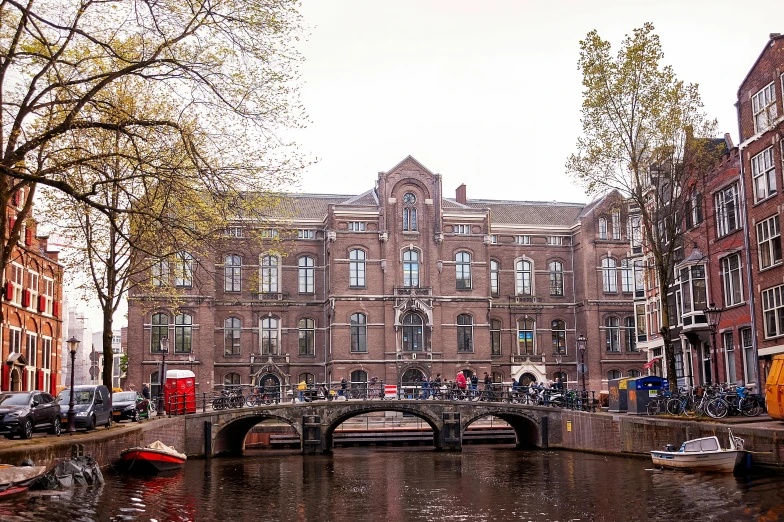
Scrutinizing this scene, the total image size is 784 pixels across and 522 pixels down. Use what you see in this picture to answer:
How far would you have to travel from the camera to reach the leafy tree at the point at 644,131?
3141 centimetres

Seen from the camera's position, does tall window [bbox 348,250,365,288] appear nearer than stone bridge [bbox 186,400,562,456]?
No

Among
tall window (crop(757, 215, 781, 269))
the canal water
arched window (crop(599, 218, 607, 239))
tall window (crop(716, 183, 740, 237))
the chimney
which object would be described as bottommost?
the canal water

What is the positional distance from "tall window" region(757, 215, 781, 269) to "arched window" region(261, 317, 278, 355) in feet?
115

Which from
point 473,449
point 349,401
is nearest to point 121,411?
point 349,401

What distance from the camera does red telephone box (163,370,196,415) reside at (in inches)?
1585

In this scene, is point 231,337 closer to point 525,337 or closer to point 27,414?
point 525,337

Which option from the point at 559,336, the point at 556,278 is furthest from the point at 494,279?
the point at 559,336

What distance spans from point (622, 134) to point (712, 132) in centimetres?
311

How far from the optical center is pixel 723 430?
84.9 ft

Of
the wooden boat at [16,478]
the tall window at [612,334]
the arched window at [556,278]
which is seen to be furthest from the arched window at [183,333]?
the wooden boat at [16,478]

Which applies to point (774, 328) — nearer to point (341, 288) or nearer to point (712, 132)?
point (712, 132)

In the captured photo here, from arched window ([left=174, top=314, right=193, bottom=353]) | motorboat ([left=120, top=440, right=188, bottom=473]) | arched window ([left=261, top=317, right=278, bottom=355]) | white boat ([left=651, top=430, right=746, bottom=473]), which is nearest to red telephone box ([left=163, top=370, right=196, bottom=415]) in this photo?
motorboat ([left=120, top=440, right=188, bottom=473])

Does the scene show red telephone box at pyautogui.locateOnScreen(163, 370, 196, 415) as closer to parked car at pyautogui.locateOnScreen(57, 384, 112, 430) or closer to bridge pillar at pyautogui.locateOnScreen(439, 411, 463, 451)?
parked car at pyautogui.locateOnScreen(57, 384, 112, 430)

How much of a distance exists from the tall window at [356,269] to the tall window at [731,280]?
Answer: 27.4 metres
